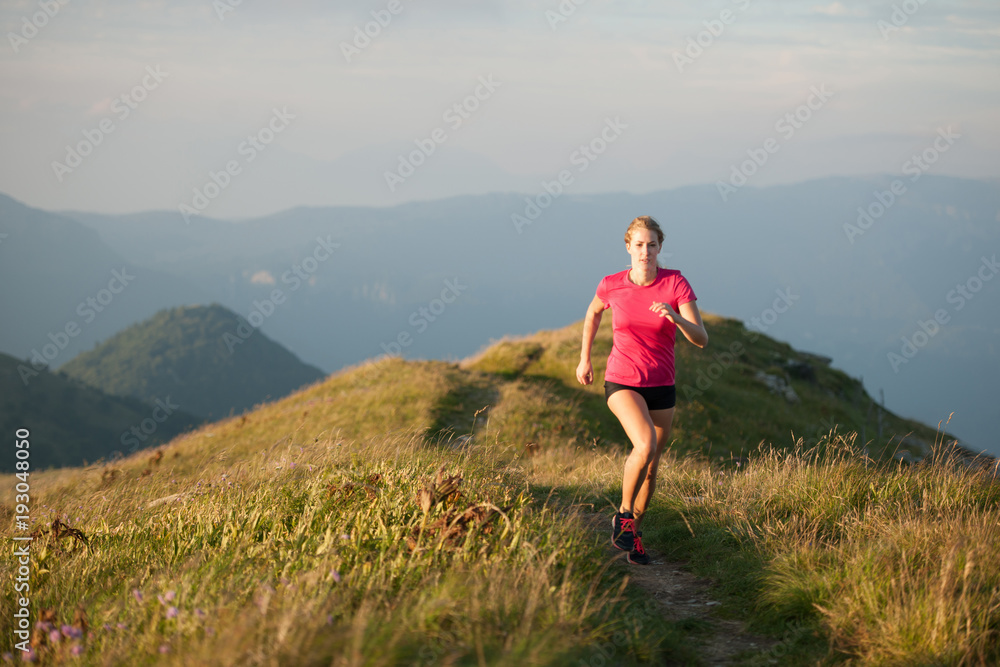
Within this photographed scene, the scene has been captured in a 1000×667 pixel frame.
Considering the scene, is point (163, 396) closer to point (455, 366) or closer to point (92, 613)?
point (455, 366)

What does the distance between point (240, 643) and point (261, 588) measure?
1.88 ft

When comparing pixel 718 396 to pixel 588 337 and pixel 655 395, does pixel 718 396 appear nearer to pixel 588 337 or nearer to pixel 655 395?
pixel 588 337

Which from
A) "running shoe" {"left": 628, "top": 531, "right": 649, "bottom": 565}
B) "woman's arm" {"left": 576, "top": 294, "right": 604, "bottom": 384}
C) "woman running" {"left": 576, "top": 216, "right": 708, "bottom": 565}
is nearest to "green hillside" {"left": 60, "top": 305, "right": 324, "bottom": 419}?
"woman's arm" {"left": 576, "top": 294, "right": 604, "bottom": 384}

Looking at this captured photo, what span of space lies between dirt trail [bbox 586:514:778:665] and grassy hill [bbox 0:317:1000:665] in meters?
0.04

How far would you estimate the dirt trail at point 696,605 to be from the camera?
390 centimetres

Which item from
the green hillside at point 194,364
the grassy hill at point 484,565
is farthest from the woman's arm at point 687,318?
the green hillside at point 194,364

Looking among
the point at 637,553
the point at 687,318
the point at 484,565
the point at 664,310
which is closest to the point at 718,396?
the point at 637,553

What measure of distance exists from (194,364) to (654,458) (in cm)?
19106

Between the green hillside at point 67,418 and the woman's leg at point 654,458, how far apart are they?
106568 millimetres

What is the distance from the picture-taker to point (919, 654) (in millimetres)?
3379

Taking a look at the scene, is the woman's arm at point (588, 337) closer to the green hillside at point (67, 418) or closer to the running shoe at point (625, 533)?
the running shoe at point (625, 533)

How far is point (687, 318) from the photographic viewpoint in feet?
15.7

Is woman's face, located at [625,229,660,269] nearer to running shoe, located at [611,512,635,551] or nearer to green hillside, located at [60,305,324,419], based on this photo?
running shoe, located at [611,512,635,551]

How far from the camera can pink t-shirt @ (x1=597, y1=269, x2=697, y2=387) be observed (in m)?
4.90
